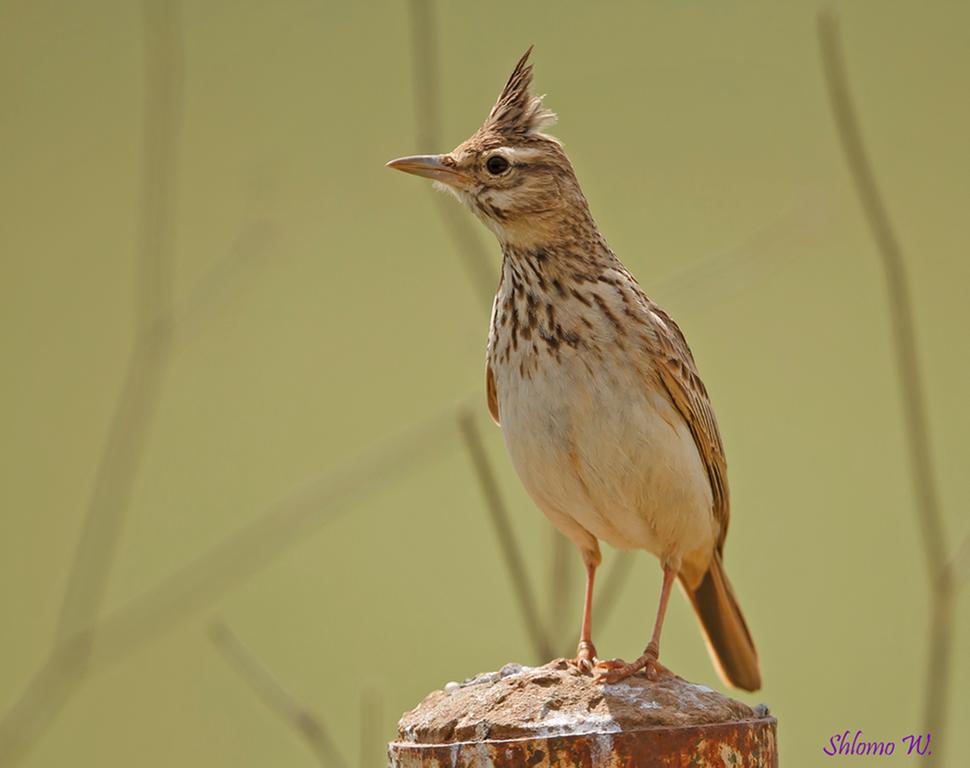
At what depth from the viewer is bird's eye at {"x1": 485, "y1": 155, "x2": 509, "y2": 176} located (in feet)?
12.7

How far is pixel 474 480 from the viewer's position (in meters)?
7.73

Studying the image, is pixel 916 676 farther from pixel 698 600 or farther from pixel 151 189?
pixel 151 189

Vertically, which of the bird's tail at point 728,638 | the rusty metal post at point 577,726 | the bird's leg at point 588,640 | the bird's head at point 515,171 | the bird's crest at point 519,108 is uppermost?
the bird's crest at point 519,108

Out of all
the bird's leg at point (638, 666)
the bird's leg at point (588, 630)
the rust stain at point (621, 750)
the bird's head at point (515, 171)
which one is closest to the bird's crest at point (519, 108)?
the bird's head at point (515, 171)

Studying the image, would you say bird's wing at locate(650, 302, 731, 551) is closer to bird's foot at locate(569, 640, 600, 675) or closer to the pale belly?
the pale belly

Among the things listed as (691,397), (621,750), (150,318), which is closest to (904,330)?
(691,397)

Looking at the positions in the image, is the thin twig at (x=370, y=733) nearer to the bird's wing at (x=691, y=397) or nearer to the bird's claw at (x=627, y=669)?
the bird's claw at (x=627, y=669)

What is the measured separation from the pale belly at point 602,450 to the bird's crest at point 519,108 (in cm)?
71

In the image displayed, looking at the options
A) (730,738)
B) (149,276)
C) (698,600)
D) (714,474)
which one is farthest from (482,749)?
(149,276)

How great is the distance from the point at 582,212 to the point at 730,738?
1874 mm

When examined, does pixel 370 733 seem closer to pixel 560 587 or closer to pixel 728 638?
pixel 560 587

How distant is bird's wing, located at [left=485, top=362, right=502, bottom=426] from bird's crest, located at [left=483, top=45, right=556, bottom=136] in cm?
68

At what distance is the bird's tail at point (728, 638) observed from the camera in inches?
175

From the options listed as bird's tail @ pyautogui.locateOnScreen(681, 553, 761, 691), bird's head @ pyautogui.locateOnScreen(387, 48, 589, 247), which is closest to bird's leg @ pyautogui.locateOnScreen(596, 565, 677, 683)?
bird's tail @ pyautogui.locateOnScreen(681, 553, 761, 691)
